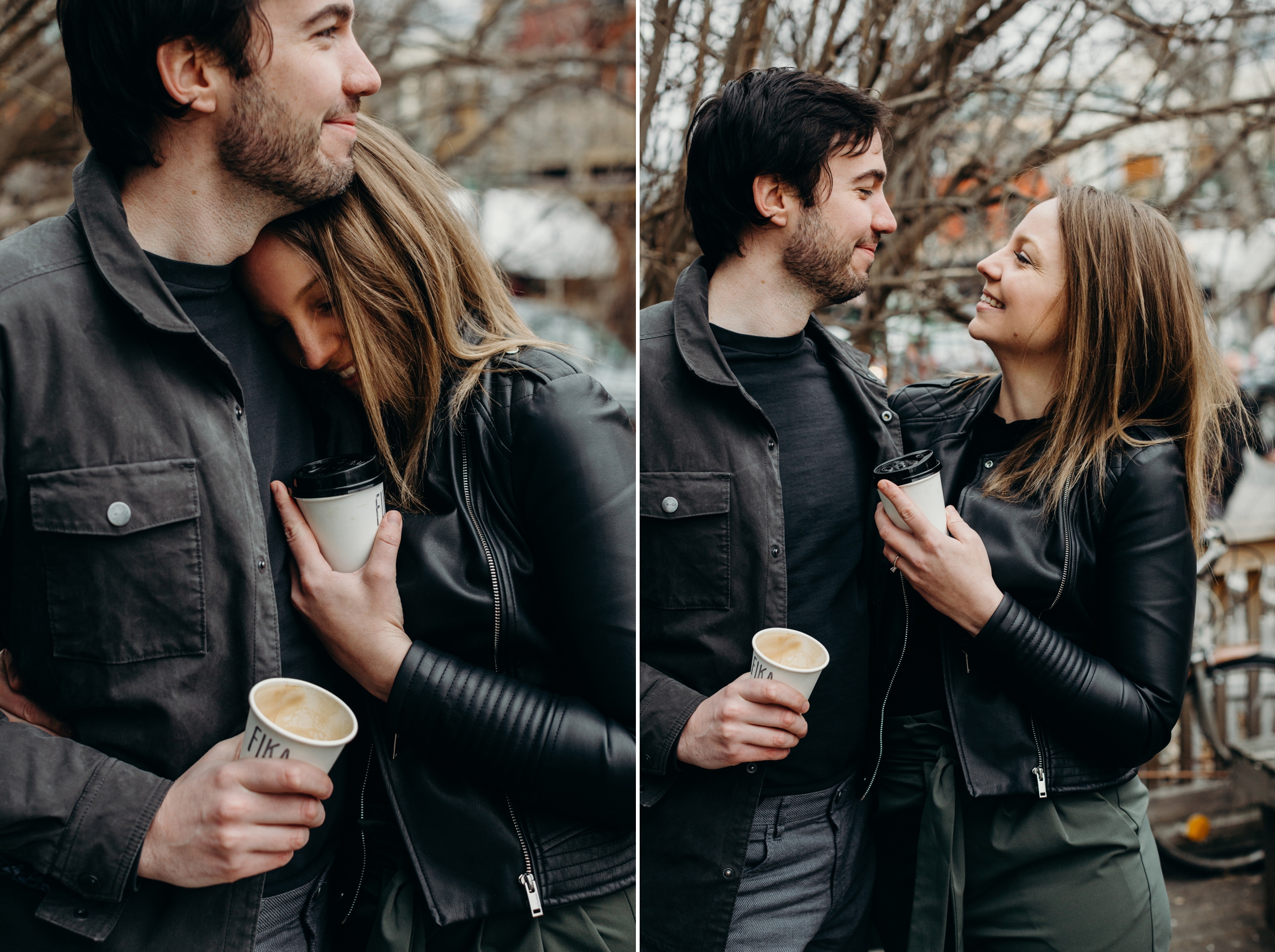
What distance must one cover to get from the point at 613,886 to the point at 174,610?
0.75 metres

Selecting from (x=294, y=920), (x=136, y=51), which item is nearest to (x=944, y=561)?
(x=294, y=920)

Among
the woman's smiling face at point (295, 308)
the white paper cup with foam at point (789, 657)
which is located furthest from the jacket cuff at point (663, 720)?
the woman's smiling face at point (295, 308)

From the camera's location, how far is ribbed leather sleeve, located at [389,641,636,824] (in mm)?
1317

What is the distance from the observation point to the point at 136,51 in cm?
121

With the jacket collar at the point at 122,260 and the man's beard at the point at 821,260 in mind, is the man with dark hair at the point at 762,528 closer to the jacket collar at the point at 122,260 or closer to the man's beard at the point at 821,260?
the man's beard at the point at 821,260

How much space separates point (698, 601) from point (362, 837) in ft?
2.07

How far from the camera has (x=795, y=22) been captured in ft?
7.09

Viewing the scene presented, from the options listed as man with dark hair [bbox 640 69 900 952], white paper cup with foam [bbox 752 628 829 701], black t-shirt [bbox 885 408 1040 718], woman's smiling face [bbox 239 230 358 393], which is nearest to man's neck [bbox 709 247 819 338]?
man with dark hair [bbox 640 69 900 952]

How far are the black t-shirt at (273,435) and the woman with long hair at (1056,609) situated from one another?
91 centimetres

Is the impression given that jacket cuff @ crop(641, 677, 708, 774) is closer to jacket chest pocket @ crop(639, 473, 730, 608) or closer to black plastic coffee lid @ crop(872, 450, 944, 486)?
jacket chest pocket @ crop(639, 473, 730, 608)

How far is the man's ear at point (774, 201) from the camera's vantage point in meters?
1.59

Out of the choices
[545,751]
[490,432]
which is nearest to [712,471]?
[490,432]

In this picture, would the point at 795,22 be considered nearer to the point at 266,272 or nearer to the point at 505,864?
the point at 266,272

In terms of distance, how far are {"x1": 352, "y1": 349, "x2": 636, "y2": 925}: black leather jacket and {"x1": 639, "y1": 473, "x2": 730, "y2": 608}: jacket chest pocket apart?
0.12m
